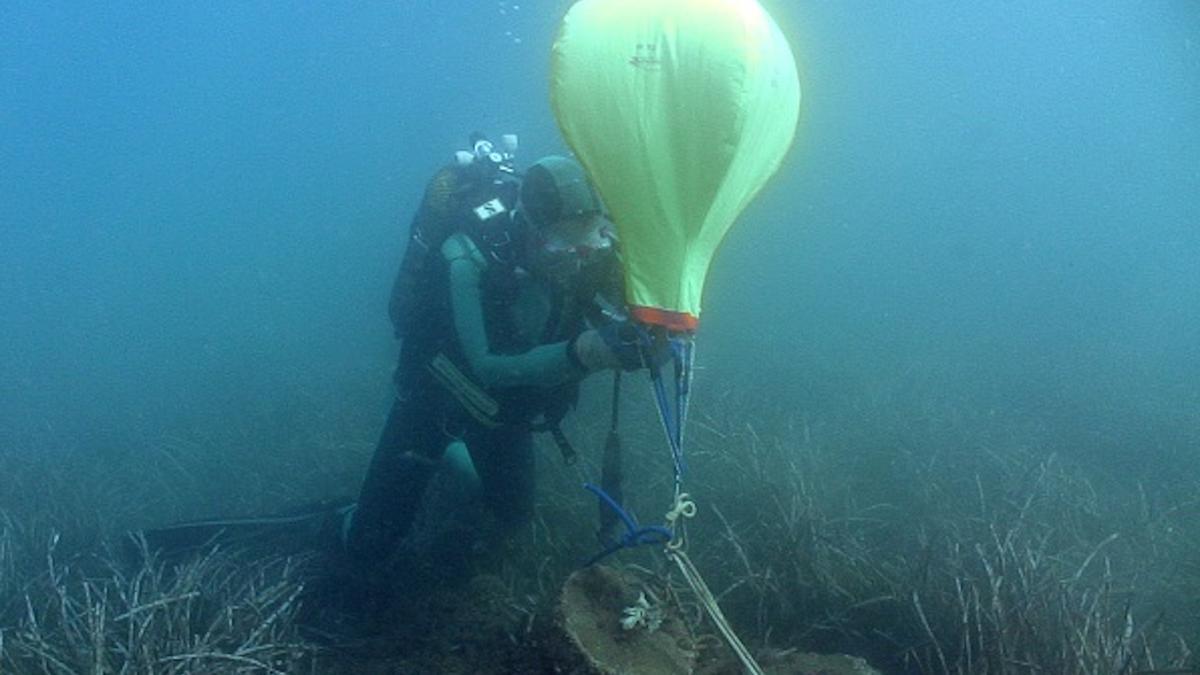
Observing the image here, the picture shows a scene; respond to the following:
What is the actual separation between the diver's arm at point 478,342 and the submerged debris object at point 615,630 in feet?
3.22

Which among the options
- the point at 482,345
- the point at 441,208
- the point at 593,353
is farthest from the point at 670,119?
the point at 441,208

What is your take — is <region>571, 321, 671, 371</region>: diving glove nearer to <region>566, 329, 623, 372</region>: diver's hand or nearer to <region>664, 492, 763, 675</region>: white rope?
<region>566, 329, 623, 372</region>: diver's hand

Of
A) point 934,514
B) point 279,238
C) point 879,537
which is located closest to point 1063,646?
point 879,537

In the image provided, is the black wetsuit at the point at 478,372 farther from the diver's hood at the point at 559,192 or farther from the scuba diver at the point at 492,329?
the diver's hood at the point at 559,192

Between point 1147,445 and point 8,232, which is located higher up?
point 1147,445

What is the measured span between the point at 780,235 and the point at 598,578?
73.2 ft

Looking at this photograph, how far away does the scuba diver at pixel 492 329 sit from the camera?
399cm

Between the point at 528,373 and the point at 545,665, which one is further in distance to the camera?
the point at 528,373

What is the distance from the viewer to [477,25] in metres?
76.6

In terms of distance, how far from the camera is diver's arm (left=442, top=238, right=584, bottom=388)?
4.01 metres

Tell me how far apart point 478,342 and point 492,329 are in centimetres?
29

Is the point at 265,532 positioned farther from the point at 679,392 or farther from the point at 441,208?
the point at 679,392

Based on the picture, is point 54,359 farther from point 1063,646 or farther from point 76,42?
point 76,42

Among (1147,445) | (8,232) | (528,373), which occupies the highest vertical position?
(528,373)
